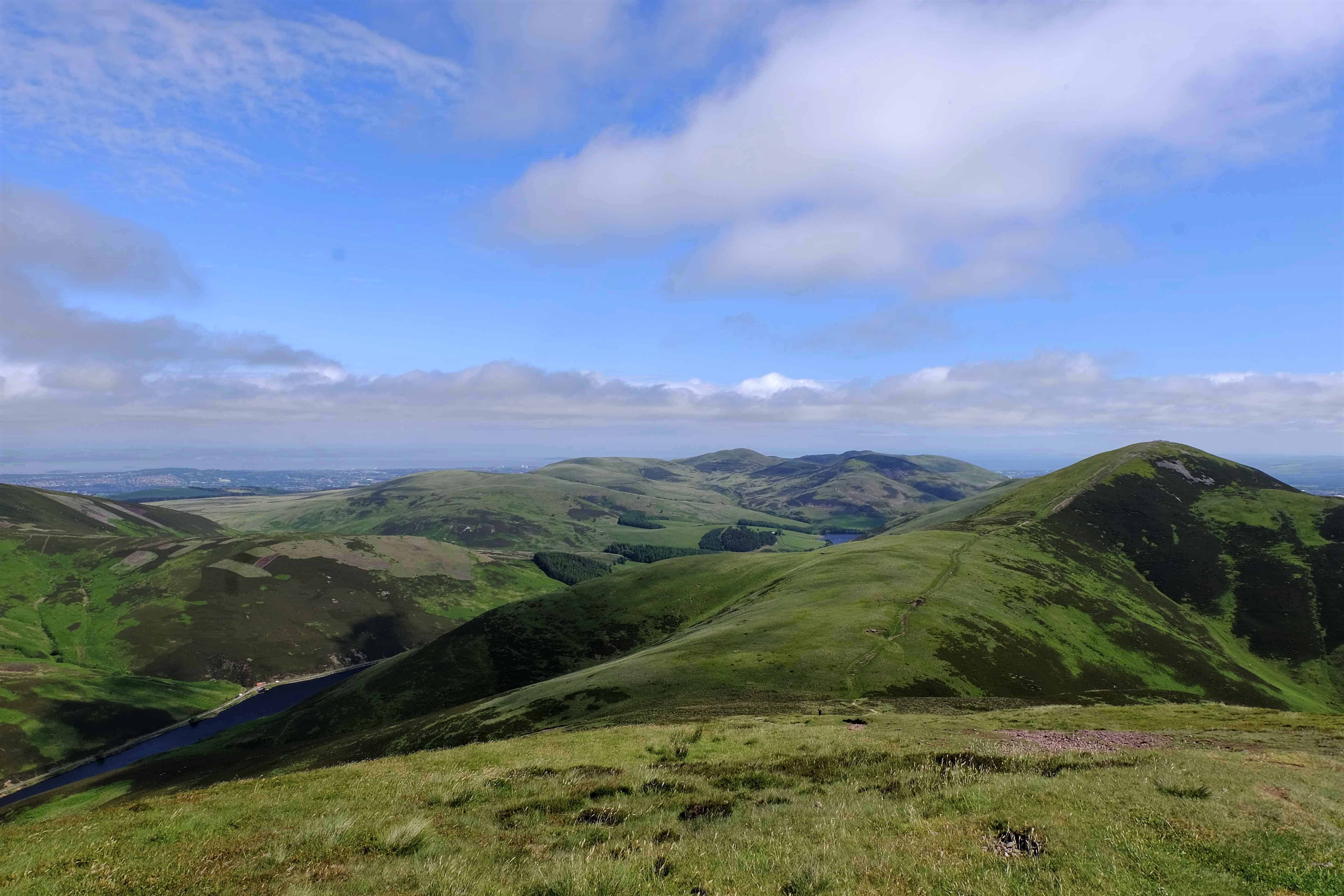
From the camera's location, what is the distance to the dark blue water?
125438 mm

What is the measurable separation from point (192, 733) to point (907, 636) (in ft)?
611

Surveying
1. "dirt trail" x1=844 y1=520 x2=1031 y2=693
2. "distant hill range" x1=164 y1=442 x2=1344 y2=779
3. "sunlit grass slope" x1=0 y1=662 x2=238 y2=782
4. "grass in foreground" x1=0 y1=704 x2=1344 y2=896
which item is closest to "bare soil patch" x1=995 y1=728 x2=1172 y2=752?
"grass in foreground" x1=0 y1=704 x2=1344 y2=896

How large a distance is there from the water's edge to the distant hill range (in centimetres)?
3528

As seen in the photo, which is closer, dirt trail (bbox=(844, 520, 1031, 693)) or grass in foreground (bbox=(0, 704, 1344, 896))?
grass in foreground (bbox=(0, 704, 1344, 896))

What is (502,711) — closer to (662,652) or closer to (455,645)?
(662,652)

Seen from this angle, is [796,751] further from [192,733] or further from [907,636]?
[192,733]

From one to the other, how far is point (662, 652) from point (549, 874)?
78.8 meters

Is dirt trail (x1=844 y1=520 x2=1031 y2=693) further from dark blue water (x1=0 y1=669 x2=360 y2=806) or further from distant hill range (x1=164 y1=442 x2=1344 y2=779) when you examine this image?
dark blue water (x1=0 y1=669 x2=360 y2=806)

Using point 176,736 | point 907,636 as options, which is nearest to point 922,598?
point 907,636

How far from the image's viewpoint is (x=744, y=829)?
16109 millimetres

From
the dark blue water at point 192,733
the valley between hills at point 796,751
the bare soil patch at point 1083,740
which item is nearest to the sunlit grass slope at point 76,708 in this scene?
the valley between hills at point 796,751

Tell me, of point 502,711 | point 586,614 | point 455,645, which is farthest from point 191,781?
point 586,614

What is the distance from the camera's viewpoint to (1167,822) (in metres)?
14.8

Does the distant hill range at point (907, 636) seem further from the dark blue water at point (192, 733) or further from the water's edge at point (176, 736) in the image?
the water's edge at point (176, 736)
